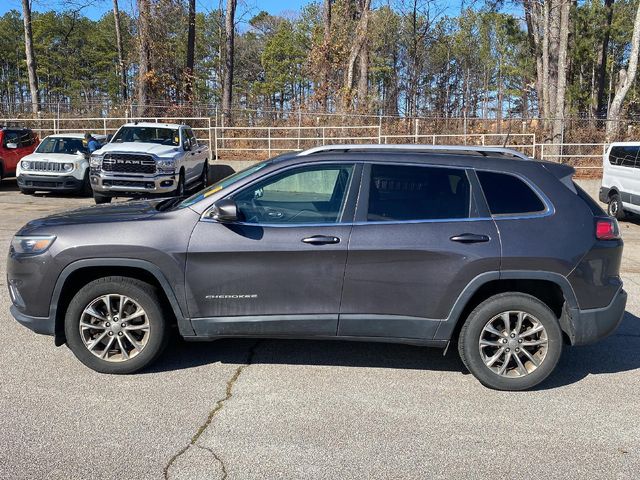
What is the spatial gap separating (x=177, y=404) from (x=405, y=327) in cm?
170

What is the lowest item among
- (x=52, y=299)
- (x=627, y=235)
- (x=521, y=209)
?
(x=627, y=235)

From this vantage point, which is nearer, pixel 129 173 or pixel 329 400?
pixel 329 400

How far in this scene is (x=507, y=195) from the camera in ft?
14.7

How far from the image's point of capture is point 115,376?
4551mm

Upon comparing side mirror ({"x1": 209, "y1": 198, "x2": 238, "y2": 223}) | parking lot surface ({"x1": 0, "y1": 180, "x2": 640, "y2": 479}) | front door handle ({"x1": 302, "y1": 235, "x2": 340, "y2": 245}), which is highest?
side mirror ({"x1": 209, "y1": 198, "x2": 238, "y2": 223})

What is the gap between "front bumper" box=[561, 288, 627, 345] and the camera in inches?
174

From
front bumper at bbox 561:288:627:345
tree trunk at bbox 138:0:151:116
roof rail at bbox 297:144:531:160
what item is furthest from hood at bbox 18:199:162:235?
tree trunk at bbox 138:0:151:116

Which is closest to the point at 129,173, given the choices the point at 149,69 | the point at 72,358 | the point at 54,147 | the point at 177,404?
the point at 54,147

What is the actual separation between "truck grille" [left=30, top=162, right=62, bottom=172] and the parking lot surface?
1166 centimetres

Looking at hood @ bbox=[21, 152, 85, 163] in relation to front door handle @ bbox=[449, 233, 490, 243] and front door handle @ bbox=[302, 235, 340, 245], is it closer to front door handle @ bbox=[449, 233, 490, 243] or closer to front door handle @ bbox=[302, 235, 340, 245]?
front door handle @ bbox=[302, 235, 340, 245]

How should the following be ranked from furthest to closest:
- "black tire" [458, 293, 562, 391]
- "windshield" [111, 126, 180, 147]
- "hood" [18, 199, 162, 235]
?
"windshield" [111, 126, 180, 147], "hood" [18, 199, 162, 235], "black tire" [458, 293, 562, 391]

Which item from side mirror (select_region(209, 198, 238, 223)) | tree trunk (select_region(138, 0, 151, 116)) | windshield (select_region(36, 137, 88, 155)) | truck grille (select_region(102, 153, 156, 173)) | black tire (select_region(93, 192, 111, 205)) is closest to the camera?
side mirror (select_region(209, 198, 238, 223))

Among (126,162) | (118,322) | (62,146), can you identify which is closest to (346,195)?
(118,322)

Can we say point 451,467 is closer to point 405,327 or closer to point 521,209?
point 405,327
